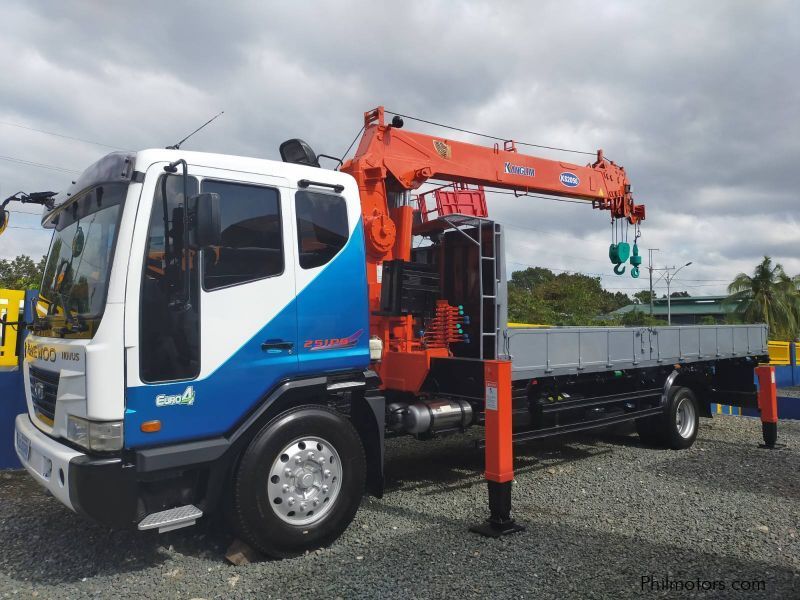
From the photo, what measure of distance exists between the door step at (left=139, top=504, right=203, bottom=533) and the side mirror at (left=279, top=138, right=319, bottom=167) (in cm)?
290

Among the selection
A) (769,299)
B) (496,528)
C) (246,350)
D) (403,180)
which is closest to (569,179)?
(403,180)

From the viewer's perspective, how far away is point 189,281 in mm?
3879

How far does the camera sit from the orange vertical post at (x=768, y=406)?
820 cm

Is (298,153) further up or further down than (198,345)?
further up

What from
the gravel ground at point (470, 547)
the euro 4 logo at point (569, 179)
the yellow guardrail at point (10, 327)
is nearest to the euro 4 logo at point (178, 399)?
the gravel ground at point (470, 547)

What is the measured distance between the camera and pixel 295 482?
425 cm

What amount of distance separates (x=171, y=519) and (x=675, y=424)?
662 centimetres

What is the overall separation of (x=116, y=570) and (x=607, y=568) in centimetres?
326

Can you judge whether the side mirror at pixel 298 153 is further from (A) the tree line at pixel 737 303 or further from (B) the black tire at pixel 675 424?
(A) the tree line at pixel 737 303

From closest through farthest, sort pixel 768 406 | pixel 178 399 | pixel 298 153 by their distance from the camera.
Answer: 1. pixel 178 399
2. pixel 298 153
3. pixel 768 406

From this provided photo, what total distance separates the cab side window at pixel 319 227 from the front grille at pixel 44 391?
180cm

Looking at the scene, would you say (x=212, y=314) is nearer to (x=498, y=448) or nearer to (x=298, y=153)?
(x=298, y=153)

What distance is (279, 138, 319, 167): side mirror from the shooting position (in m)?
5.34

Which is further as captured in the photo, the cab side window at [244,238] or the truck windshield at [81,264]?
the cab side window at [244,238]
